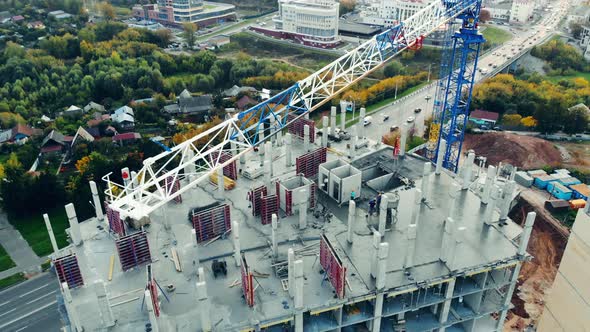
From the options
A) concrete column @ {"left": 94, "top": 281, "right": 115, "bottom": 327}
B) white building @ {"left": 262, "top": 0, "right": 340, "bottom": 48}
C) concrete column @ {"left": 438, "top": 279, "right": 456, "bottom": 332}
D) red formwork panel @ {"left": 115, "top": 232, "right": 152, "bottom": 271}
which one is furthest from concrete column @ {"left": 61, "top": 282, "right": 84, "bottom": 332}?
white building @ {"left": 262, "top": 0, "right": 340, "bottom": 48}

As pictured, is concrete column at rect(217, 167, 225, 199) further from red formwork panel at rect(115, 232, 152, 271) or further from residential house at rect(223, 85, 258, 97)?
residential house at rect(223, 85, 258, 97)

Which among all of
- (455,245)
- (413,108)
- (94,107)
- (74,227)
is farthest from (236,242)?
(94,107)

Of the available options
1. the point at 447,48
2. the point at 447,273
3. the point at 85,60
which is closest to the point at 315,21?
the point at 85,60

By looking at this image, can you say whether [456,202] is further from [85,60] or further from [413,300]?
[85,60]

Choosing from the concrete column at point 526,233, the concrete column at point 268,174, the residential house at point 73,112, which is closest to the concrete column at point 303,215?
the concrete column at point 268,174

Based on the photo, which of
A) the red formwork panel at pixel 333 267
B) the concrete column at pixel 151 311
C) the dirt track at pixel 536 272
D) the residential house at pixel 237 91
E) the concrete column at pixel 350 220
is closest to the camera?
the concrete column at pixel 151 311

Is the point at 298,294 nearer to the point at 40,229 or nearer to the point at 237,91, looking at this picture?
the point at 40,229

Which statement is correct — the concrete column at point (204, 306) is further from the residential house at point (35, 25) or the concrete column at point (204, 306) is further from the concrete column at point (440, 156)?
the residential house at point (35, 25)
